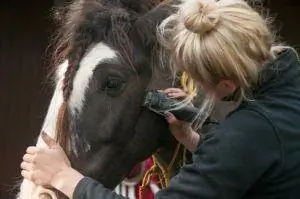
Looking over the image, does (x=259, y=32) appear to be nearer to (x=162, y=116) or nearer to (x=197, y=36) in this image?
(x=197, y=36)

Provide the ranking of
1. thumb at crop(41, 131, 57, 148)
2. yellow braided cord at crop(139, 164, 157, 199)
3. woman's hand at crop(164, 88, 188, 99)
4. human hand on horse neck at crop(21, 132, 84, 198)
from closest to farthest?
human hand on horse neck at crop(21, 132, 84, 198) → thumb at crop(41, 131, 57, 148) → woman's hand at crop(164, 88, 188, 99) → yellow braided cord at crop(139, 164, 157, 199)

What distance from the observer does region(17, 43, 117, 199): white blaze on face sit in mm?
1684

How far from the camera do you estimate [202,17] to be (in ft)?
4.49

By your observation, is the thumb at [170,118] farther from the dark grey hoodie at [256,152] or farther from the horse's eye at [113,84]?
the dark grey hoodie at [256,152]

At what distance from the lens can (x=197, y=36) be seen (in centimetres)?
136

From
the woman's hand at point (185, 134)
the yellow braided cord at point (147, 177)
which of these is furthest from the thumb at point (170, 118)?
the yellow braided cord at point (147, 177)

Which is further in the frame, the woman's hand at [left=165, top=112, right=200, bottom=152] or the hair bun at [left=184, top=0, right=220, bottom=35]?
the woman's hand at [left=165, top=112, right=200, bottom=152]

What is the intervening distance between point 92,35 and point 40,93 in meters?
2.19

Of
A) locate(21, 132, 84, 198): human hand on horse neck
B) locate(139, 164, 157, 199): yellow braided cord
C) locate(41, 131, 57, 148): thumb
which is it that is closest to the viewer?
locate(21, 132, 84, 198): human hand on horse neck

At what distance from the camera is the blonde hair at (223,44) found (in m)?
1.33

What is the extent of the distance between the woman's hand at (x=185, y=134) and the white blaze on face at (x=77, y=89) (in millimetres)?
223

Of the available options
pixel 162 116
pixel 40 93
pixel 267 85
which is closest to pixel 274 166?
pixel 267 85

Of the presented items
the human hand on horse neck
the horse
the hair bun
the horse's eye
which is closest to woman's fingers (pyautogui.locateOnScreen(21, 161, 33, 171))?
the human hand on horse neck

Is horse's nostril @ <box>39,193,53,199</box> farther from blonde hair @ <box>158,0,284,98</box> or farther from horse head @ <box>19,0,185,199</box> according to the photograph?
Result: blonde hair @ <box>158,0,284,98</box>
